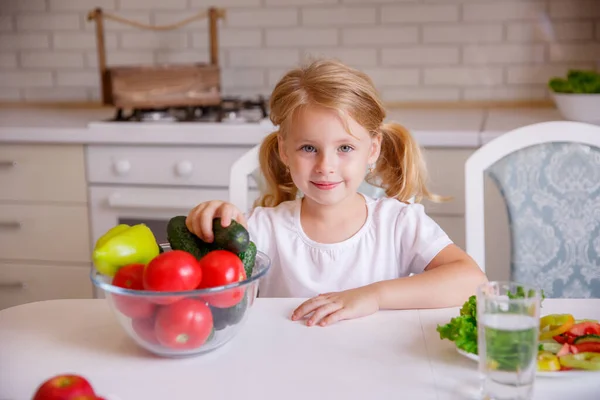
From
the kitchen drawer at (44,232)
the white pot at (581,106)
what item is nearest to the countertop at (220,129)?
the white pot at (581,106)

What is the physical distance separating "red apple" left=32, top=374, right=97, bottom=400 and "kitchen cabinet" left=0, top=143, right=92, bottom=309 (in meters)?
1.82

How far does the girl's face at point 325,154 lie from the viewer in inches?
53.9

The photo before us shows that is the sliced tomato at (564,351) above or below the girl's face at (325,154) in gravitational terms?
below

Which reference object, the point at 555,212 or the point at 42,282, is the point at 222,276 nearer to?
the point at 555,212

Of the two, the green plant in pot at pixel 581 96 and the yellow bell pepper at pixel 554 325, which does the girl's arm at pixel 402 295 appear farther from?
the green plant in pot at pixel 581 96

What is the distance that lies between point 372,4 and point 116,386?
7.02 ft

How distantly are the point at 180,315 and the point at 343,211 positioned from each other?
667mm

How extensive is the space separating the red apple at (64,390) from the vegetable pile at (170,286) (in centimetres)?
21

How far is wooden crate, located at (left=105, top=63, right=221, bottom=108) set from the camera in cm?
250

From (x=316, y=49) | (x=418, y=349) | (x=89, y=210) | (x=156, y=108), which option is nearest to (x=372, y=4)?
(x=316, y=49)

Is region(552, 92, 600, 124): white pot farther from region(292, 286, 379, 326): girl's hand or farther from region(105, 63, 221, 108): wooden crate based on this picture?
region(292, 286, 379, 326): girl's hand

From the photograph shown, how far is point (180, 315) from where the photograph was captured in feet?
3.09

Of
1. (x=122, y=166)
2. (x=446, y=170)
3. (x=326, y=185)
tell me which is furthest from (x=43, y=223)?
(x=326, y=185)

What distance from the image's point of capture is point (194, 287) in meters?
0.96
